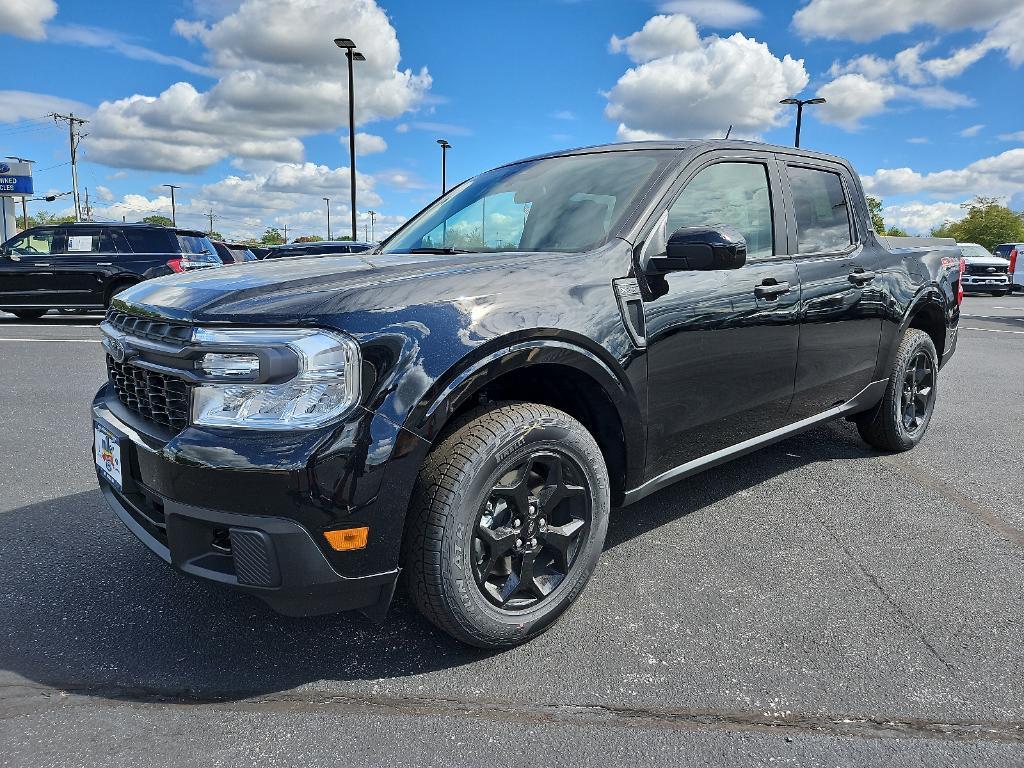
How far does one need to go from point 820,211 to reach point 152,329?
3198mm

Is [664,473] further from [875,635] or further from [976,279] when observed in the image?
[976,279]

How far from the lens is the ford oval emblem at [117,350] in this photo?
2.44 m

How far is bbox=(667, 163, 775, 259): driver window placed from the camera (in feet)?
10.1

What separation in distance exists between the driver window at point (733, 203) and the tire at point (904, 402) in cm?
152

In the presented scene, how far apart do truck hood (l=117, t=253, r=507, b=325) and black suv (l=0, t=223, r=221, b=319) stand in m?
11.3

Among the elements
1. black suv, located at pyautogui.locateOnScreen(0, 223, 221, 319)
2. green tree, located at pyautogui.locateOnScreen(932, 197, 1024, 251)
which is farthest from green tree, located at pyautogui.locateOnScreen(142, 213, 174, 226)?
green tree, located at pyautogui.locateOnScreen(932, 197, 1024, 251)

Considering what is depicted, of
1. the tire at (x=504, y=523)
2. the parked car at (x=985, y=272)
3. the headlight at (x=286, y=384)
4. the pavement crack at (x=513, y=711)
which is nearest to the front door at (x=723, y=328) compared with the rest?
the tire at (x=504, y=523)

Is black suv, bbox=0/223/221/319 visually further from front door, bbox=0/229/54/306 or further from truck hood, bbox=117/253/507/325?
truck hood, bbox=117/253/507/325

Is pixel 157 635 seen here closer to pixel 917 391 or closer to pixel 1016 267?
pixel 917 391

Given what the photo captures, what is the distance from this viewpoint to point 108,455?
8.41 ft

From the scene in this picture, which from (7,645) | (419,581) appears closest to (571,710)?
(419,581)

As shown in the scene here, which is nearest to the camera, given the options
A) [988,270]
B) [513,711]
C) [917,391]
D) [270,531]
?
[270,531]

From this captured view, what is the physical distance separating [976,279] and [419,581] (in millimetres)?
25765

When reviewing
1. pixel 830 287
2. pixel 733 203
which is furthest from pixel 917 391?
pixel 733 203
